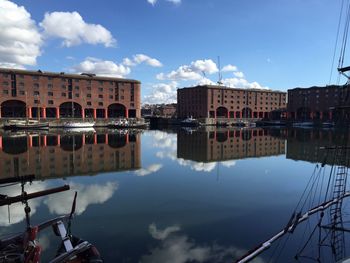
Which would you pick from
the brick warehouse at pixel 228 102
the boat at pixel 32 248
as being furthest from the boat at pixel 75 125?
the boat at pixel 32 248

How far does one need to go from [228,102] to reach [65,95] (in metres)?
85.3

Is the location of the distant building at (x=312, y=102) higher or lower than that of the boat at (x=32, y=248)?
higher

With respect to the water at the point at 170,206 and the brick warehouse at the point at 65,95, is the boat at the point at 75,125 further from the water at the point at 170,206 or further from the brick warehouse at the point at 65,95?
the water at the point at 170,206

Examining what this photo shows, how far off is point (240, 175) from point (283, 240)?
545 inches

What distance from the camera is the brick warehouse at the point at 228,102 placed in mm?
151000

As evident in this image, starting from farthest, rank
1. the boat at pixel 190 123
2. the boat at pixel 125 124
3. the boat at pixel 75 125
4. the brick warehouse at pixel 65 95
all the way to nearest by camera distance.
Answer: the boat at pixel 190 123 < the boat at pixel 125 124 < the brick warehouse at pixel 65 95 < the boat at pixel 75 125

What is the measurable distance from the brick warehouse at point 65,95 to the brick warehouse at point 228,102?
137 ft

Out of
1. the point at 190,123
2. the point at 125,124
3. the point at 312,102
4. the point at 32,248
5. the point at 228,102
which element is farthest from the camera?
the point at 228,102

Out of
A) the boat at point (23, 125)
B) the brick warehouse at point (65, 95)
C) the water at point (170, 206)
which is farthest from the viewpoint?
the brick warehouse at point (65, 95)

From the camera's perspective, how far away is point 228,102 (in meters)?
156

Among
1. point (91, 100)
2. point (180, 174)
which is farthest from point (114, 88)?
point (180, 174)

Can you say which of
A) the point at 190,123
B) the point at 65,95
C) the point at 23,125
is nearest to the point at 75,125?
the point at 23,125

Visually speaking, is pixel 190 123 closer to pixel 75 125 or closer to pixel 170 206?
pixel 75 125

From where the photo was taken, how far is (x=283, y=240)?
11.4m
